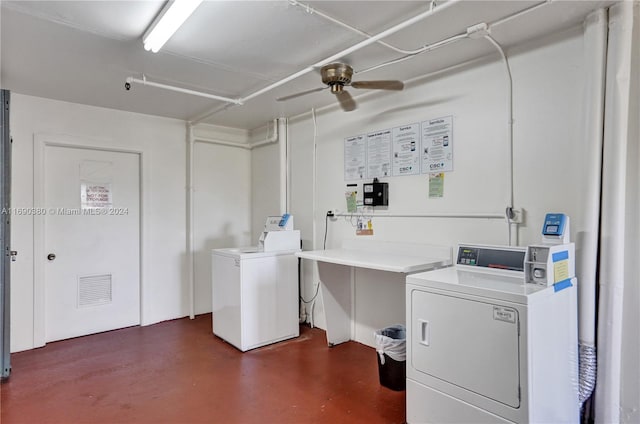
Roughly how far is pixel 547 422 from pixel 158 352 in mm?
2994

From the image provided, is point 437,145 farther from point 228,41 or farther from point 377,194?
point 228,41

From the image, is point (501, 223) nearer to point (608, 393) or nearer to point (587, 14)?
point (608, 393)

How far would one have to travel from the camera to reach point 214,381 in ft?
8.98

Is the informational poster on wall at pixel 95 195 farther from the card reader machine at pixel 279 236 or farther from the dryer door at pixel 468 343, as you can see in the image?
the dryer door at pixel 468 343

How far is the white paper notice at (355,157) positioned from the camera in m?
3.40

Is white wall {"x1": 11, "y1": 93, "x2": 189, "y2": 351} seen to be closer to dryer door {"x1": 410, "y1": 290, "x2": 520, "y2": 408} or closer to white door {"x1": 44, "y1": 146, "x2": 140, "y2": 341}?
white door {"x1": 44, "y1": 146, "x2": 140, "y2": 341}

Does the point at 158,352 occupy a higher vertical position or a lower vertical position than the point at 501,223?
lower

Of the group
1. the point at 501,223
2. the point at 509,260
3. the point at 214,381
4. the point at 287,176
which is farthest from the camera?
the point at 287,176

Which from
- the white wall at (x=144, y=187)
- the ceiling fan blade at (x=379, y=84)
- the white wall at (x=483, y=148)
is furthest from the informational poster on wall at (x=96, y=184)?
the ceiling fan blade at (x=379, y=84)

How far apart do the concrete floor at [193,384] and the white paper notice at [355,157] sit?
1.62 metres

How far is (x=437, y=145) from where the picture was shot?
2.84m

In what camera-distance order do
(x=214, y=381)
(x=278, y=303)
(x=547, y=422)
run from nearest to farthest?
(x=547, y=422)
(x=214, y=381)
(x=278, y=303)

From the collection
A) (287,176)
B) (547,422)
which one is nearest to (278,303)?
(287,176)

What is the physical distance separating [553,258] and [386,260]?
1.10m
